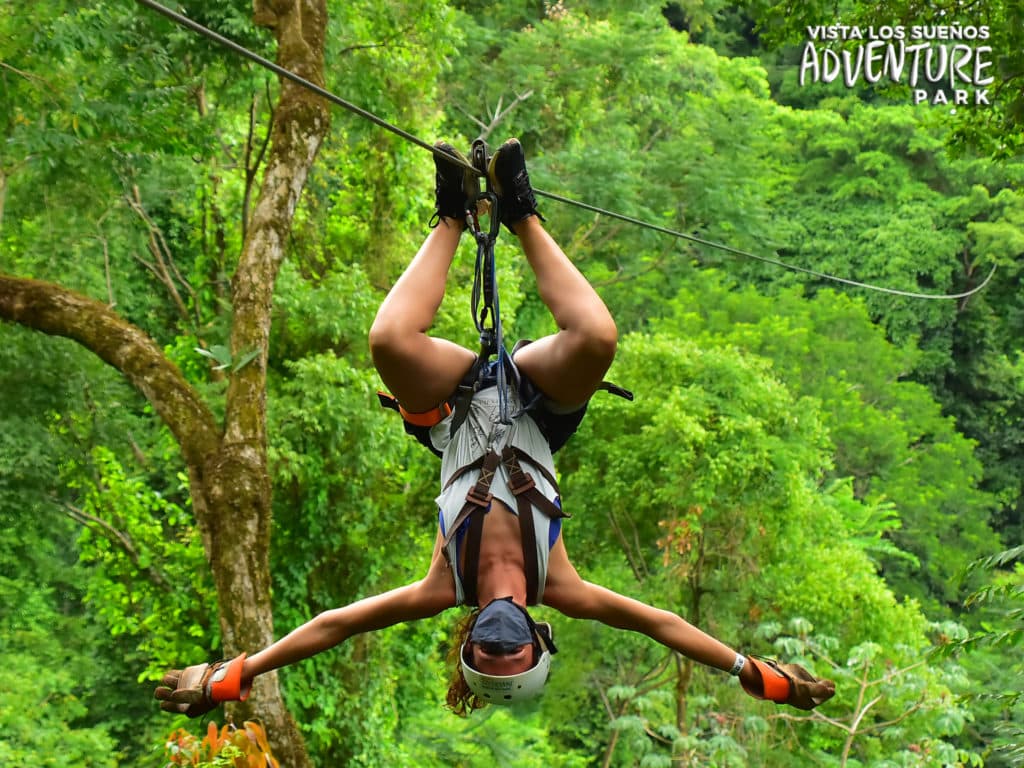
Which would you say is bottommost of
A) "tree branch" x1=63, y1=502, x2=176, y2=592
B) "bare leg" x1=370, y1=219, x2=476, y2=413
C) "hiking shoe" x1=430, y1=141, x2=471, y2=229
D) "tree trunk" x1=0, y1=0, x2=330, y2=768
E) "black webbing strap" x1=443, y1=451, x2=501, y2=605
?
"tree branch" x1=63, y1=502, x2=176, y2=592

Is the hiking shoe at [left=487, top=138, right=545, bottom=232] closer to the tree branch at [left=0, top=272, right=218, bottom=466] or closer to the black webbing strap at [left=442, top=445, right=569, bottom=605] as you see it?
the black webbing strap at [left=442, top=445, right=569, bottom=605]

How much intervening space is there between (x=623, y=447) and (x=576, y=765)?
353cm

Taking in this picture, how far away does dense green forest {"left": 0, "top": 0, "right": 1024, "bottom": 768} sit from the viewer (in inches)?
207

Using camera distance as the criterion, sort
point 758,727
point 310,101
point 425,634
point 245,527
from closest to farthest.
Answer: point 245,527, point 310,101, point 758,727, point 425,634

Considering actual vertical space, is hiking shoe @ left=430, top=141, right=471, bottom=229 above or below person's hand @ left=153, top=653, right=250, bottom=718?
above

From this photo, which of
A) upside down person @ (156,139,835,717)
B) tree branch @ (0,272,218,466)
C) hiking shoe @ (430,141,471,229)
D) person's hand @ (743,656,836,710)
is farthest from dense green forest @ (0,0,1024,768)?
hiking shoe @ (430,141,471,229)

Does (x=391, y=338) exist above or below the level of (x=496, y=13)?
below

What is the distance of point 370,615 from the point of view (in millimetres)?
2424

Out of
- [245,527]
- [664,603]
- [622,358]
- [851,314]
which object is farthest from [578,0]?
[245,527]

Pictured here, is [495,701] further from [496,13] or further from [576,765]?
[496,13]

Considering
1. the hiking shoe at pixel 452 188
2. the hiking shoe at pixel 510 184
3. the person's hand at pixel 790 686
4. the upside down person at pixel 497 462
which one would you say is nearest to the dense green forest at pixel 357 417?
the person's hand at pixel 790 686

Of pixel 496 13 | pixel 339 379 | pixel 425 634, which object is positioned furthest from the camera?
pixel 496 13

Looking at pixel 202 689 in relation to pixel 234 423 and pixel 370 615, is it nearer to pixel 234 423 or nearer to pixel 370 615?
pixel 370 615

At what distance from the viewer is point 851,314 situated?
15.9m
